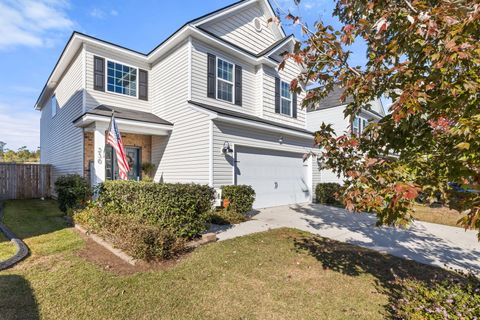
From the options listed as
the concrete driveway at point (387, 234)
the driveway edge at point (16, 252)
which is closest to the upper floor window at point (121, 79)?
the driveway edge at point (16, 252)

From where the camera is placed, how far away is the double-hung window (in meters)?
11.0

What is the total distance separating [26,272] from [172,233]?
7.87 feet

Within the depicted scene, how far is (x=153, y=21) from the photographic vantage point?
11.2 metres

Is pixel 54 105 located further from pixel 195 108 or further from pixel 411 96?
pixel 411 96

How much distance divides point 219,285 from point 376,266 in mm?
2987

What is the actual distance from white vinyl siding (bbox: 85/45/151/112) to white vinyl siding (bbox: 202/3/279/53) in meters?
3.76

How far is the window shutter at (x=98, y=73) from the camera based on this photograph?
10.3 m

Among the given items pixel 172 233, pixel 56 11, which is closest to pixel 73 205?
pixel 172 233

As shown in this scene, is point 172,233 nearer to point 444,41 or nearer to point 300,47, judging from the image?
point 300,47

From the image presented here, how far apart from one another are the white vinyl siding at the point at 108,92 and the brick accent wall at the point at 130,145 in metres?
1.27

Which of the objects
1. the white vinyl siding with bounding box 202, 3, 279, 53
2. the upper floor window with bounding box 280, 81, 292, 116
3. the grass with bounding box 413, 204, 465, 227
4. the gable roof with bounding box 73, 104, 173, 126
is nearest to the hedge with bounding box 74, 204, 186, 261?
the gable roof with bounding box 73, 104, 173, 126

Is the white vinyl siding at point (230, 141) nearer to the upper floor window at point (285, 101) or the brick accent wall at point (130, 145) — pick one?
the upper floor window at point (285, 101)

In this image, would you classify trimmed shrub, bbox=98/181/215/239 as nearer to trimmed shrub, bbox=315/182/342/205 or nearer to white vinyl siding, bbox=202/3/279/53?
white vinyl siding, bbox=202/3/279/53

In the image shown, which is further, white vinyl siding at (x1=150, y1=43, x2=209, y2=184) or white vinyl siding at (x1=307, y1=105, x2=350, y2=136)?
white vinyl siding at (x1=307, y1=105, x2=350, y2=136)
